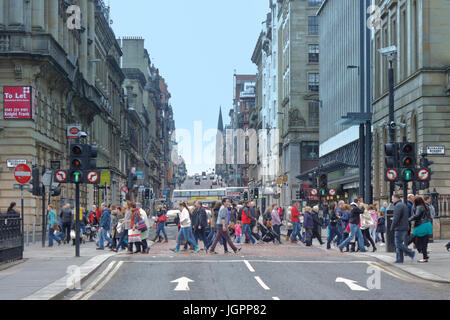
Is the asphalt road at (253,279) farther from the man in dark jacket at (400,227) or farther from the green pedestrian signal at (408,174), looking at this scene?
the green pedestrian signal at (408,174)

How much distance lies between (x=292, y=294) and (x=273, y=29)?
99415 mm

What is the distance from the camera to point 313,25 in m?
92.9

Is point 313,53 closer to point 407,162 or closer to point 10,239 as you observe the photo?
point 407,162

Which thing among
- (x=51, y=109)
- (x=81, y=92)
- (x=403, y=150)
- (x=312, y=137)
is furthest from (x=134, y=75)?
(x=403, y=150)

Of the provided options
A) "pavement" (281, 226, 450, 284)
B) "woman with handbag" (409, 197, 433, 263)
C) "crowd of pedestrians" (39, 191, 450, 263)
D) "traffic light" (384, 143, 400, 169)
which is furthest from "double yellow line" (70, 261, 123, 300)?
"traffic light" (384, 143, 400, 169)

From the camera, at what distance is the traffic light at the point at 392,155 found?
86.7 ft

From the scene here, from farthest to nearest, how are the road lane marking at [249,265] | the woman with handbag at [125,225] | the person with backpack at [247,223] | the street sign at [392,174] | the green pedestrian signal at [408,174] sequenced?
the person with backpack at [247,223], the woman with handbag at [125,225], the street sign at [392,174], the green pedestrian signal at [408,174], the road lane marking at [249,265]

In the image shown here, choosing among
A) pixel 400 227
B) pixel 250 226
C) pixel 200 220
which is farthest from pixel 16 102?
pixel 400 227

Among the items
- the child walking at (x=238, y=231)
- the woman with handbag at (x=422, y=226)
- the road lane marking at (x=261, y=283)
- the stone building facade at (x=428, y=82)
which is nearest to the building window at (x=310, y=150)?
the stone building facade at (x=428, y=82)

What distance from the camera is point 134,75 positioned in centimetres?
11731

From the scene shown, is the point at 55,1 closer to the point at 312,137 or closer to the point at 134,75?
the point at 312,137

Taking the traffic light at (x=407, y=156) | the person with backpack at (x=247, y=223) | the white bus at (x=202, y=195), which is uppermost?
the traffic light at (x=407, y=156)

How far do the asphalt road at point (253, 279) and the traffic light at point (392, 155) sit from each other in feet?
10.1

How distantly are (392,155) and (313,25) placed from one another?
68.0 meters
